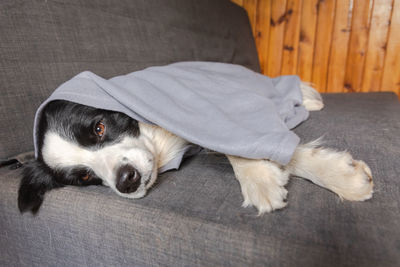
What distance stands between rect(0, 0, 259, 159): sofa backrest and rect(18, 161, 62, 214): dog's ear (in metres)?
0.13

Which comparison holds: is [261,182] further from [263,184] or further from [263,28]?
[263,28]

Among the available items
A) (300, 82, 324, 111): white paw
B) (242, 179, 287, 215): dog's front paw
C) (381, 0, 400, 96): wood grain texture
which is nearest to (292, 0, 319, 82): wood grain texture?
(381, 0, 400, 96): wood grain texture

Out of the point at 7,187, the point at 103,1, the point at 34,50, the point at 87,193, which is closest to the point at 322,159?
the point at 87,193

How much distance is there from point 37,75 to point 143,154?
0.53 meters

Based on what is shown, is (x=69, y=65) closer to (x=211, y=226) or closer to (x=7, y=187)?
(x=7, y=187)

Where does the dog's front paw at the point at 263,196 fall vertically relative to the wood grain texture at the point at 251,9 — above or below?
below

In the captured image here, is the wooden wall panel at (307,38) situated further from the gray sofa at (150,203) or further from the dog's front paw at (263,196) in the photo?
the dog's front paw at (263,196)

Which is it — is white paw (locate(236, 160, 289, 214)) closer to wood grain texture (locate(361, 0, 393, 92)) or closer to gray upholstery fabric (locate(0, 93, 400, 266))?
gray upholstery fabric (locate(0, 93, 400, 266))

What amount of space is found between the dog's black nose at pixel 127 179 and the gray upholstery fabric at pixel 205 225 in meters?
0.05

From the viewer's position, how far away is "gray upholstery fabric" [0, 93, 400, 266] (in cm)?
55

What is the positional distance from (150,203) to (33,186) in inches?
15.5

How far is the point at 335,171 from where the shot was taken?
752 mm

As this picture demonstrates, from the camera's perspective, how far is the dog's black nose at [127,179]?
0.82 meters

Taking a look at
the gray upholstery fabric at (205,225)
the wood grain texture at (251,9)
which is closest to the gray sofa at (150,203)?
the gray upholstery fabric at (205,225)
